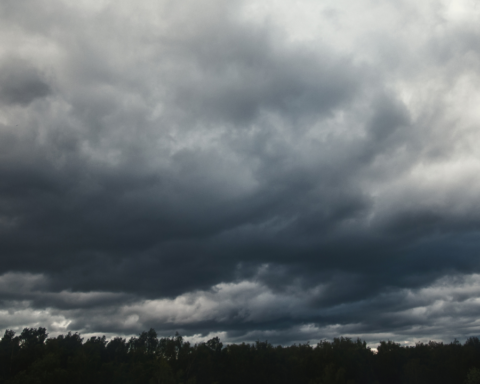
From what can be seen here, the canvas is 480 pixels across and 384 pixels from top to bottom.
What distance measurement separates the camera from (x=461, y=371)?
493ft

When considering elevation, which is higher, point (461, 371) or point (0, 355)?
point (0, 355)

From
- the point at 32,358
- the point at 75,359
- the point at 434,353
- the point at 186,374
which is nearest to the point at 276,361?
the point at 186,374

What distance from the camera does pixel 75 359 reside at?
136000 millimetres

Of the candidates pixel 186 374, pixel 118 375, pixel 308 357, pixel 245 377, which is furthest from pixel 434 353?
pixel 118 375

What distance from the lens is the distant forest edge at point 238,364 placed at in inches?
5236

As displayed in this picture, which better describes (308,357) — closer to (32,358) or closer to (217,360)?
(217,360)

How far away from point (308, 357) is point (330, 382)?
29.6 metres

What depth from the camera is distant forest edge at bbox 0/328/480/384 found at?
13300 cm

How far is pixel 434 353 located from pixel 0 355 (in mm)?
171245

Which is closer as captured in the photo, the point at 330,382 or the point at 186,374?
the point at 330,382

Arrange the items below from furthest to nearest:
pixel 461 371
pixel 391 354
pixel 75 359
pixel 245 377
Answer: pixel 391 354, pixel 245 377, pixel 461 371, pixel 75 359

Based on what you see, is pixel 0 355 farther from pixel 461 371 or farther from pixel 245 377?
pixel 461 371

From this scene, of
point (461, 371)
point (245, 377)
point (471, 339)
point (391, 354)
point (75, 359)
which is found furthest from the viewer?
point (471, 339)

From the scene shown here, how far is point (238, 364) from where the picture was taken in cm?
17012
